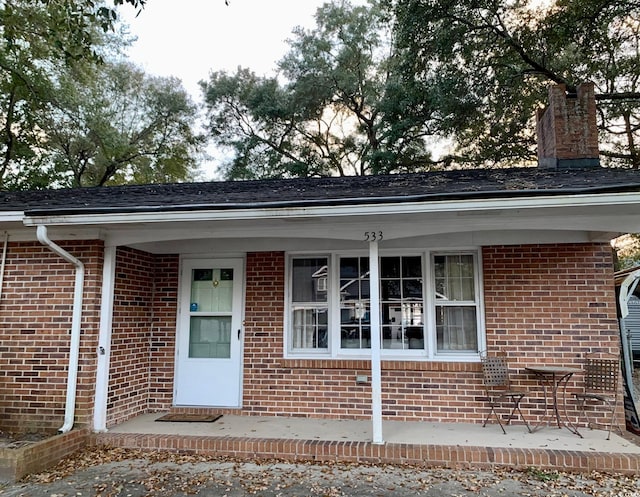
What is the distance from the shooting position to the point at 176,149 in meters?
20.9

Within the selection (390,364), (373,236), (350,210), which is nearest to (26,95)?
(373,236)

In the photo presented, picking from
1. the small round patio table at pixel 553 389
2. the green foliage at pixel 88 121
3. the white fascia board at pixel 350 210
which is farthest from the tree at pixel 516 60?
the green foliage at pixel 88 121

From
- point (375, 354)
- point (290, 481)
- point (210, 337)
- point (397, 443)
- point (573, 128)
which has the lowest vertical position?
point (290, 481)

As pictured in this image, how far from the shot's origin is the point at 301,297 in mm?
5965

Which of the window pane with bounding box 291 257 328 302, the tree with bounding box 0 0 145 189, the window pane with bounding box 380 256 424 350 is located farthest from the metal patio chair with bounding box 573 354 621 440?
the tree with bounding box 0 0 145 189

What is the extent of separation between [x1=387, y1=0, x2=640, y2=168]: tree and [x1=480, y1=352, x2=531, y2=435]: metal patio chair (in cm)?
834

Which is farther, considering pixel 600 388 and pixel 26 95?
pixel 26 95

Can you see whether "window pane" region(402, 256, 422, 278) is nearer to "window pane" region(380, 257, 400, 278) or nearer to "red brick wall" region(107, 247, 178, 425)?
"window pane" region(380, 257, 400, 278)

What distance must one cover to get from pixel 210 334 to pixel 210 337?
4 centimetres

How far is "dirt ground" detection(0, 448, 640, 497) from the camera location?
12.1ft

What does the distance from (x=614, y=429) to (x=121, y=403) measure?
5763mm

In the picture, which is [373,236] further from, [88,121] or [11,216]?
[88,121]

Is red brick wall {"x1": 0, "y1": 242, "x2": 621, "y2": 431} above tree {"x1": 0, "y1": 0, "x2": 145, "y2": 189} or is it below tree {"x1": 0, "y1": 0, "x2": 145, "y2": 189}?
below

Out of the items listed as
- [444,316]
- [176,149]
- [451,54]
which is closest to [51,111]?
[176,149]
